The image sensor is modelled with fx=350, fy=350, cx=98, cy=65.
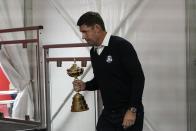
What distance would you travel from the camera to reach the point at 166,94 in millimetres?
2752

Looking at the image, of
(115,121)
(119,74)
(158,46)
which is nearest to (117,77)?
(119,74)

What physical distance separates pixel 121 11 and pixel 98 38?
119 cm

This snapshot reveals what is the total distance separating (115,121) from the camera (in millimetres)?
1723

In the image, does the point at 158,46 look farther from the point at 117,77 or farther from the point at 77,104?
the point at 117,77

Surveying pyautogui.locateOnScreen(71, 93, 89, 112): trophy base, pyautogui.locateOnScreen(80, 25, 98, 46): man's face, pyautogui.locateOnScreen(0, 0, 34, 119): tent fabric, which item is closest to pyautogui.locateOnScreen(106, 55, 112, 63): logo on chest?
pyautogui.locateOnScreen(80, 25, 98, 46): man's face

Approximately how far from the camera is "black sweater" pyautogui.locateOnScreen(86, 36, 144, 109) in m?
1.63

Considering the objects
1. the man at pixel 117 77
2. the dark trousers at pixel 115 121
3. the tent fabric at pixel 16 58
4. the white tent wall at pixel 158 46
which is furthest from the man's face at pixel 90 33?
the tent fabric at pixel 16 58

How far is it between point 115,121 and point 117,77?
218mm

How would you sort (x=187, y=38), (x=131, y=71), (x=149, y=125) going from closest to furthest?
(x=131, y=71) → (x=187, y=38) → (x=149, y=125)

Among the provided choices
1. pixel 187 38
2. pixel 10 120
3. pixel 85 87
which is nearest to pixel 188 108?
pixel 187 38

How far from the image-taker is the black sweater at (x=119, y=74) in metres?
1.63

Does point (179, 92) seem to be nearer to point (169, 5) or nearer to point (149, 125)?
point (149, 125)

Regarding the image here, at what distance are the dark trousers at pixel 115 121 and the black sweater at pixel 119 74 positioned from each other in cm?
3

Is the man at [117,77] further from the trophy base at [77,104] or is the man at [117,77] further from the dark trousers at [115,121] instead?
the trophy base at [77,104]
